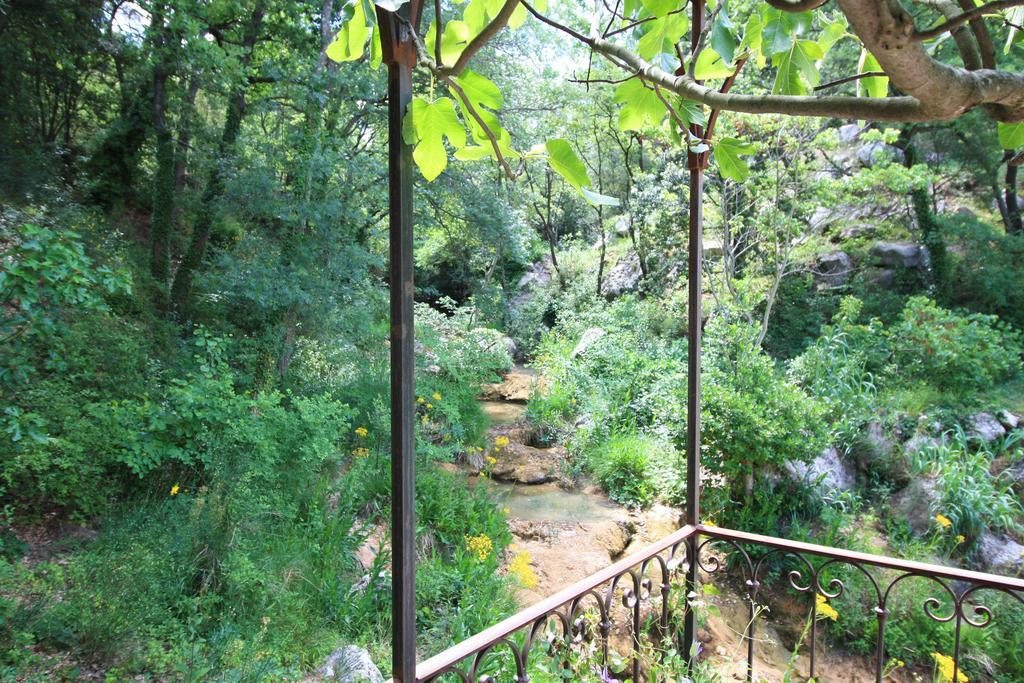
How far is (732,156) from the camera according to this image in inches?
36.5

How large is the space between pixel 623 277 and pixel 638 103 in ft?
30.8

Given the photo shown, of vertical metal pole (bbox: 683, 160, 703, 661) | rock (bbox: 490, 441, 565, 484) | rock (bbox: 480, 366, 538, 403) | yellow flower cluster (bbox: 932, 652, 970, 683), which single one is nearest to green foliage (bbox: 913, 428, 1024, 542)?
yellow flower cluster (bbox: 932, 652, 970, 683)

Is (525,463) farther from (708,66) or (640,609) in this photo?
(708,66)

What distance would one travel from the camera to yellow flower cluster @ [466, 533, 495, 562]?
319cm

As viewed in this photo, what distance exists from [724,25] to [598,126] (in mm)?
9720

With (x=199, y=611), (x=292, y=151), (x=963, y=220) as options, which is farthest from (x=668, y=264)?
(x=199, y=611)

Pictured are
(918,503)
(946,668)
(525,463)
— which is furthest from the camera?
(525,463)

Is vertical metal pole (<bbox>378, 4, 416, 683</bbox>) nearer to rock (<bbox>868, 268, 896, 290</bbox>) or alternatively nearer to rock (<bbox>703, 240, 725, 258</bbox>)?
rock (<bbox>703, 240, 725, 258</bbox>)

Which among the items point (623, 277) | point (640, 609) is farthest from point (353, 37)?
point (623, 277)

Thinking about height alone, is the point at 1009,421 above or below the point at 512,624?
below

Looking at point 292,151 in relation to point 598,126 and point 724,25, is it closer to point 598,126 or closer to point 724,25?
point 724,25

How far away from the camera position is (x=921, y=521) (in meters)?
4.29

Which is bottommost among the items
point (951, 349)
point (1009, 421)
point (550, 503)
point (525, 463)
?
point (550, 503)

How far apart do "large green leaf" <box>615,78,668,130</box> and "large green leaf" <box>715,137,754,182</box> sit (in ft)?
0.38
